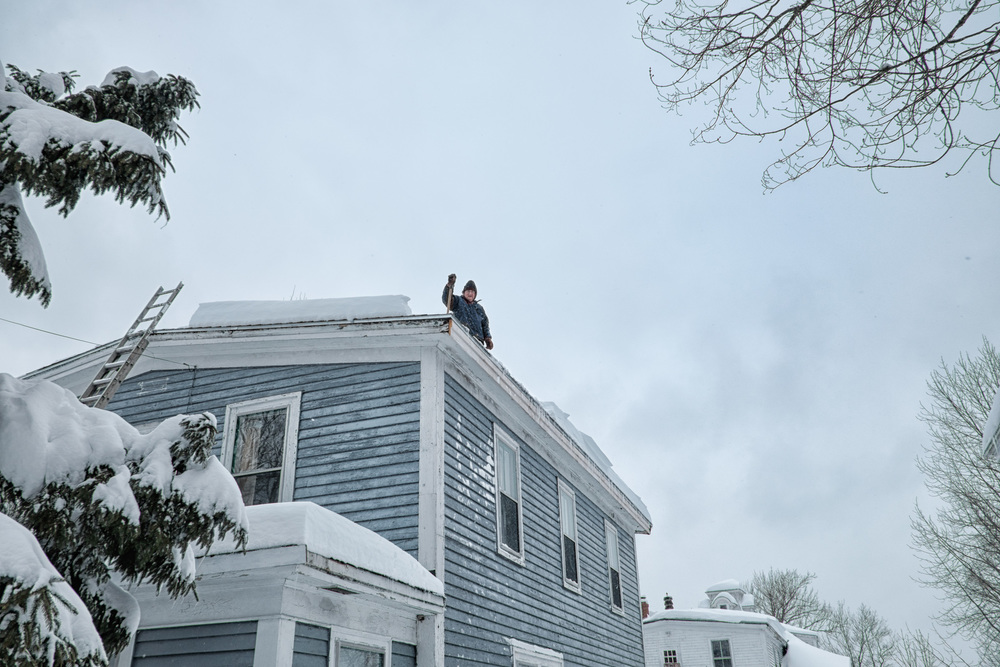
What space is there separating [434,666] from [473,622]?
120 cm

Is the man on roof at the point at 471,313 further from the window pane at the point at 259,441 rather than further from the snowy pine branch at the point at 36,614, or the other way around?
the snowy pine branch at the point at 36,614

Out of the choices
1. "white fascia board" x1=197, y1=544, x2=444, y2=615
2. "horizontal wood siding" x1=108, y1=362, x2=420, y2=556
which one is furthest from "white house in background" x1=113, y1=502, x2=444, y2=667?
"horizontal wood siding" x1=108, y1=362, x2=420, y2=556

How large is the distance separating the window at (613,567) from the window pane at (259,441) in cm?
835

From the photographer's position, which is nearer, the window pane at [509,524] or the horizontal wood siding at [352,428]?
the horizontal wood siding at [352,428]

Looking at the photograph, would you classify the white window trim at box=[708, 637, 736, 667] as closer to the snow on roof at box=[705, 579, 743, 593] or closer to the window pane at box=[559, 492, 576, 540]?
the snow on roof at box=[705, 579, 743, 593]

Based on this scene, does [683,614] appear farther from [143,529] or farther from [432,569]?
[143,529]

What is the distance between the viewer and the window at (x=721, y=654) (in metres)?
28.8

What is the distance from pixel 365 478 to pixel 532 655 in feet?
12.6

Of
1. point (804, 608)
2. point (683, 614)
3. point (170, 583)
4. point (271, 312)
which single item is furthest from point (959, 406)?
point (804, 608)

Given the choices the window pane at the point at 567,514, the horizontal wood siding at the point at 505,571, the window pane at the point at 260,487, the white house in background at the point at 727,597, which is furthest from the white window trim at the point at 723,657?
the window pane at the point at 260,487

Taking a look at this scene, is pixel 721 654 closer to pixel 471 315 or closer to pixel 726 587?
pixel 726 587

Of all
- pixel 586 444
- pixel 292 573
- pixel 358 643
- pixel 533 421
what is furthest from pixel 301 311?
pixel 586 444

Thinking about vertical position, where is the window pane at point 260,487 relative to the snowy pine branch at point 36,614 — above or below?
above

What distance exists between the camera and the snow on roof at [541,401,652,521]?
1350 cm
